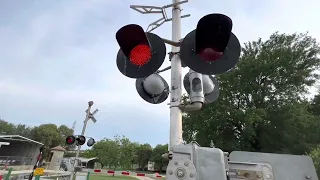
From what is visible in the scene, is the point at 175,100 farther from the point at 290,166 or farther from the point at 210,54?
the point at 290,166

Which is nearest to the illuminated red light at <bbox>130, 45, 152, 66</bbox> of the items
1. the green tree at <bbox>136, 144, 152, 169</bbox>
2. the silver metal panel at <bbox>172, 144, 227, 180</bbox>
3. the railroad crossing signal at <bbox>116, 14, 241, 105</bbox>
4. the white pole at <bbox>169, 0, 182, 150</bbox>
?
the railroad crossing signal at <bbox>116, 14, 241, 105</bbox>

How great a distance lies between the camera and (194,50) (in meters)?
1.79

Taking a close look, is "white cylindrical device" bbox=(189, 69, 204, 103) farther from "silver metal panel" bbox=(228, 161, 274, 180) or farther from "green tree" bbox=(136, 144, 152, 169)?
"green tree" bbox=(136, 144, 152, 169)

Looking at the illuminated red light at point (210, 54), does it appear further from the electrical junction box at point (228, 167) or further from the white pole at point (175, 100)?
the electrical junction box at point (228, 167)

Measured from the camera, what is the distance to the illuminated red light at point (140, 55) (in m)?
1.88

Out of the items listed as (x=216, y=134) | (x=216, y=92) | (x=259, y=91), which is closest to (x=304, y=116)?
(x=259, y=91)

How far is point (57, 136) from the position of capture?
189 ft

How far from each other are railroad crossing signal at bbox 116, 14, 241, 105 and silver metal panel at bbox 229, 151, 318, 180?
2.45 ft

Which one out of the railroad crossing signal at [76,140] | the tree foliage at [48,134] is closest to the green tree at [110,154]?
the tree foliage at [48,134]

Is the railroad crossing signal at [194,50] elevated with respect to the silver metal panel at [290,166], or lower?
elevated

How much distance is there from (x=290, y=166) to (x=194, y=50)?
1.01 meters

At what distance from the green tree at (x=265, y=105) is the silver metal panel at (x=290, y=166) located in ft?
66.0

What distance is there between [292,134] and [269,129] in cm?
190

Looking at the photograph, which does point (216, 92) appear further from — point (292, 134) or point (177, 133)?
point (292, 134)
